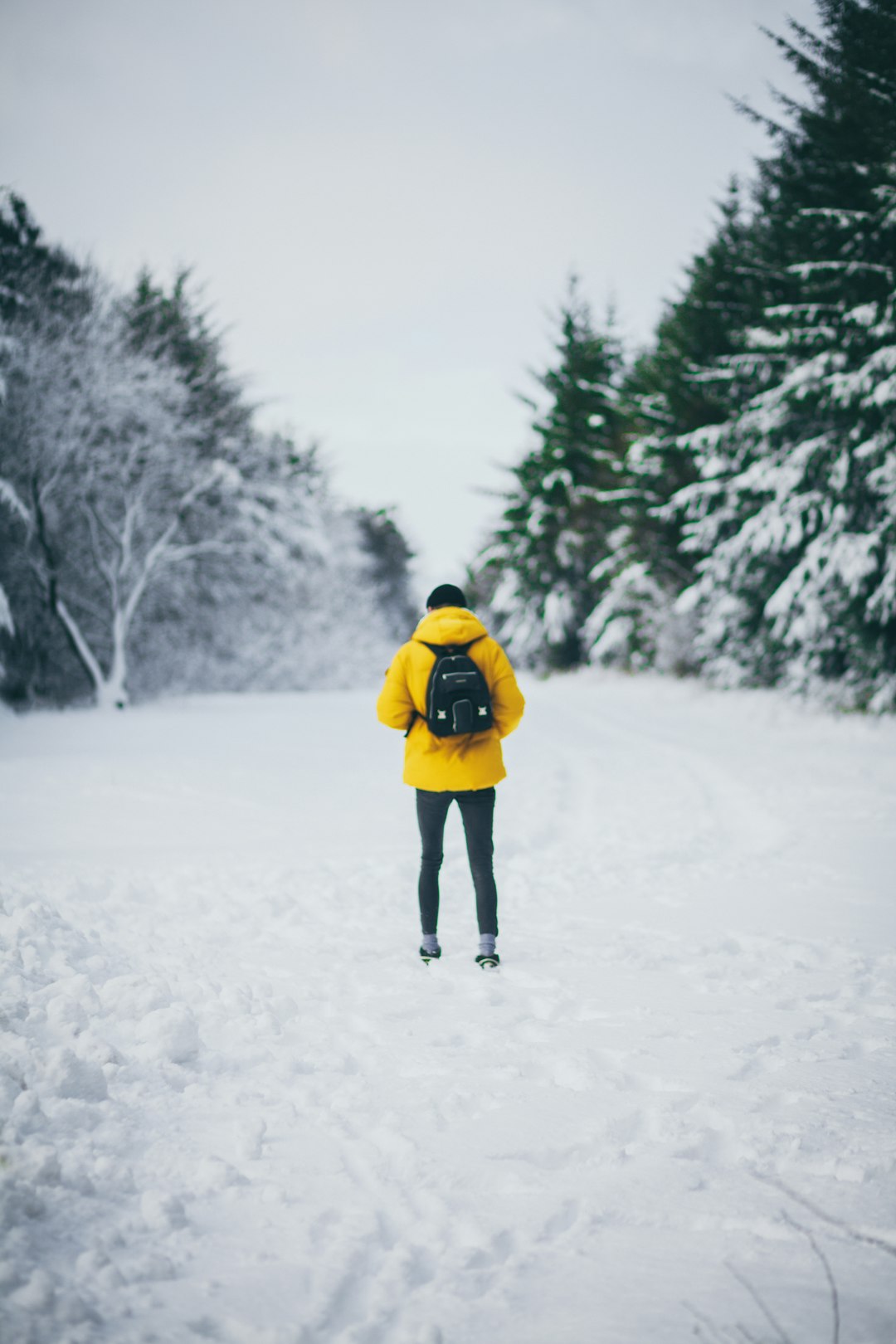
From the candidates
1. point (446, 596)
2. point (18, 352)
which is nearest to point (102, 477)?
point (18, 352)

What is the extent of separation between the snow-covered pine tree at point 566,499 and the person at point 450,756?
84.0ft

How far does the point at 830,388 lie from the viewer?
498 inches

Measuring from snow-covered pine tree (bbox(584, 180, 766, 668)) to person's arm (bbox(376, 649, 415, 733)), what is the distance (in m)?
13.8

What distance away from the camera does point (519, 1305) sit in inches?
79.4

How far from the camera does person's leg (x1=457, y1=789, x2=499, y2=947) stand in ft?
14.2

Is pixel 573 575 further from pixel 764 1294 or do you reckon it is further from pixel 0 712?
pixel 764 1294

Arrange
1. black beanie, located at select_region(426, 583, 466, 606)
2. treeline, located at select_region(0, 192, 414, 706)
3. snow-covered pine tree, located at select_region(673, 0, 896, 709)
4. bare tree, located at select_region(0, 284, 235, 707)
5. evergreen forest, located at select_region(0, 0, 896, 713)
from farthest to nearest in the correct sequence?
treeline, located at select_region(0, 192, 414, 706) → bare tree, located at select_region(0, 284, 235, 707) → evergreen forest, located at select_region(0, 0, 896, 713) → snow-covered pine tree, located at select_region(673, 0, 896, 709) → black beanie, located at select_region(426, 583, 466, 606)

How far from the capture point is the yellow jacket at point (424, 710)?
425 cm

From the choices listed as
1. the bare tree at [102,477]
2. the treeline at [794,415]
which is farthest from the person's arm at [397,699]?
the bare tree at [102,477]

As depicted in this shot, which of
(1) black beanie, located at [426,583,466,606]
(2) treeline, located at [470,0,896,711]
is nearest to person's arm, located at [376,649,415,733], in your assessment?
(1) black beanie, located at [426,583,466,606]

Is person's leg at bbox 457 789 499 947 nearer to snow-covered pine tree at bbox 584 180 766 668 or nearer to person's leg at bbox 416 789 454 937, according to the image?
person's leg at bbox 416 789 454 937

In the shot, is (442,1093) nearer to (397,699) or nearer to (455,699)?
(455,699)

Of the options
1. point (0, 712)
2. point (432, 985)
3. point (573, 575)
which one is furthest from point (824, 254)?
point (573, 575)

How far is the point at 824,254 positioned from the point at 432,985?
577 inches
